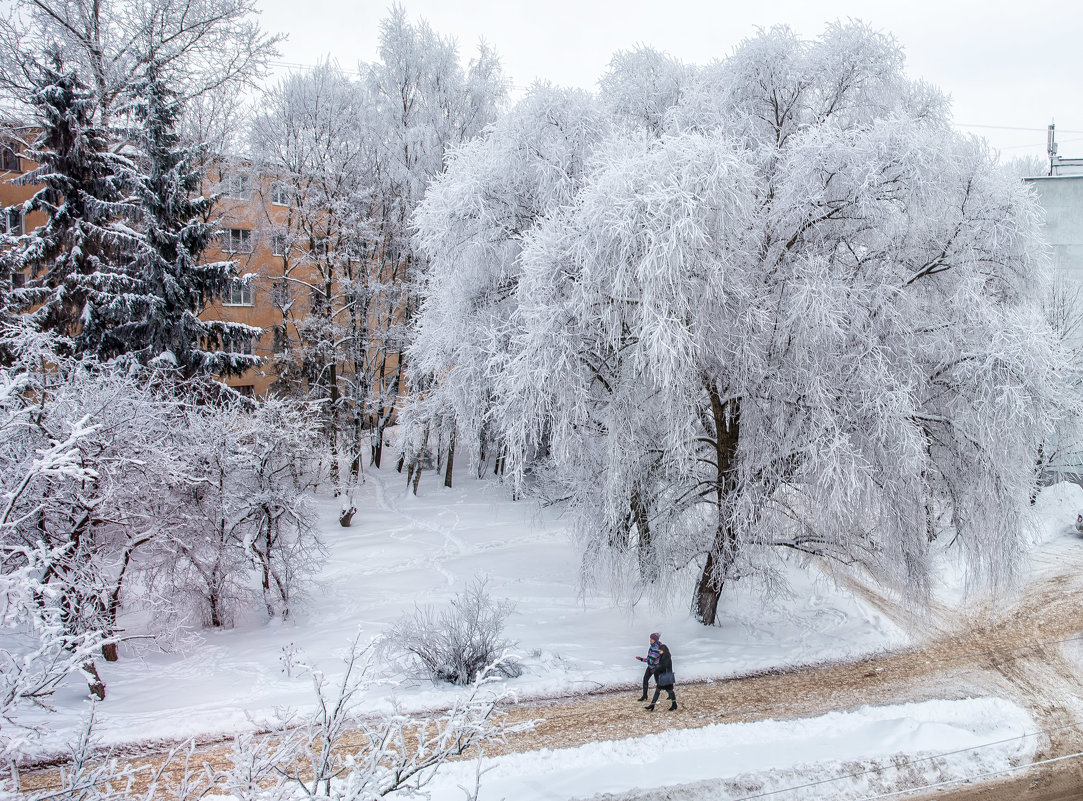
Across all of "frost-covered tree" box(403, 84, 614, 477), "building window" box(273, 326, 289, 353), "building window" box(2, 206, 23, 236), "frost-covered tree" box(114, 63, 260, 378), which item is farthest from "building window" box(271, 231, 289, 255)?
"frost-covered tree" box(403, 84, 614, 477)

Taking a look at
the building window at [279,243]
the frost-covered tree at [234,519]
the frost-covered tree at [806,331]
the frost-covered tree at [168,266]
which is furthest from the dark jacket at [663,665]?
the building window at [279,243]

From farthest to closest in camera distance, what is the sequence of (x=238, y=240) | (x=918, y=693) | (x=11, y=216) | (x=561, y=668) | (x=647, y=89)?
(x=238, y=240)
(x=11, y=216)
(x=647, y=89)
(x=561, y=668)
(x=918, y=693)

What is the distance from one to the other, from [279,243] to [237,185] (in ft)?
11.7

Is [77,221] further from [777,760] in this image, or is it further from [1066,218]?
[1066,218]

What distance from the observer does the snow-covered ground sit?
8719 millimetres

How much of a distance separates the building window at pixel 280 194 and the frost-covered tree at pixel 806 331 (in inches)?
559

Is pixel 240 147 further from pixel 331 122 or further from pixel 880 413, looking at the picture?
pixel 880 413

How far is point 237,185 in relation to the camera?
2411 centimetres

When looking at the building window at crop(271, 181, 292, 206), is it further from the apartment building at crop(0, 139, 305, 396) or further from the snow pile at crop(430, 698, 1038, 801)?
the snow pile at crop(430, 698, 1038, 801)

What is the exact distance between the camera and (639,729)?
31.3ft

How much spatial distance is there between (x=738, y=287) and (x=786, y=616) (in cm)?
734

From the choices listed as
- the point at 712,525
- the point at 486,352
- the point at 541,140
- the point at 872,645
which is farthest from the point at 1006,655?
the point at 541,140

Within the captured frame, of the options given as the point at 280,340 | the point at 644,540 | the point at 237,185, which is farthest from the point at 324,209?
the point at 644,540

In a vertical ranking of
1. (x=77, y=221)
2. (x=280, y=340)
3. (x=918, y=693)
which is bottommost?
(x=918, y=693)
